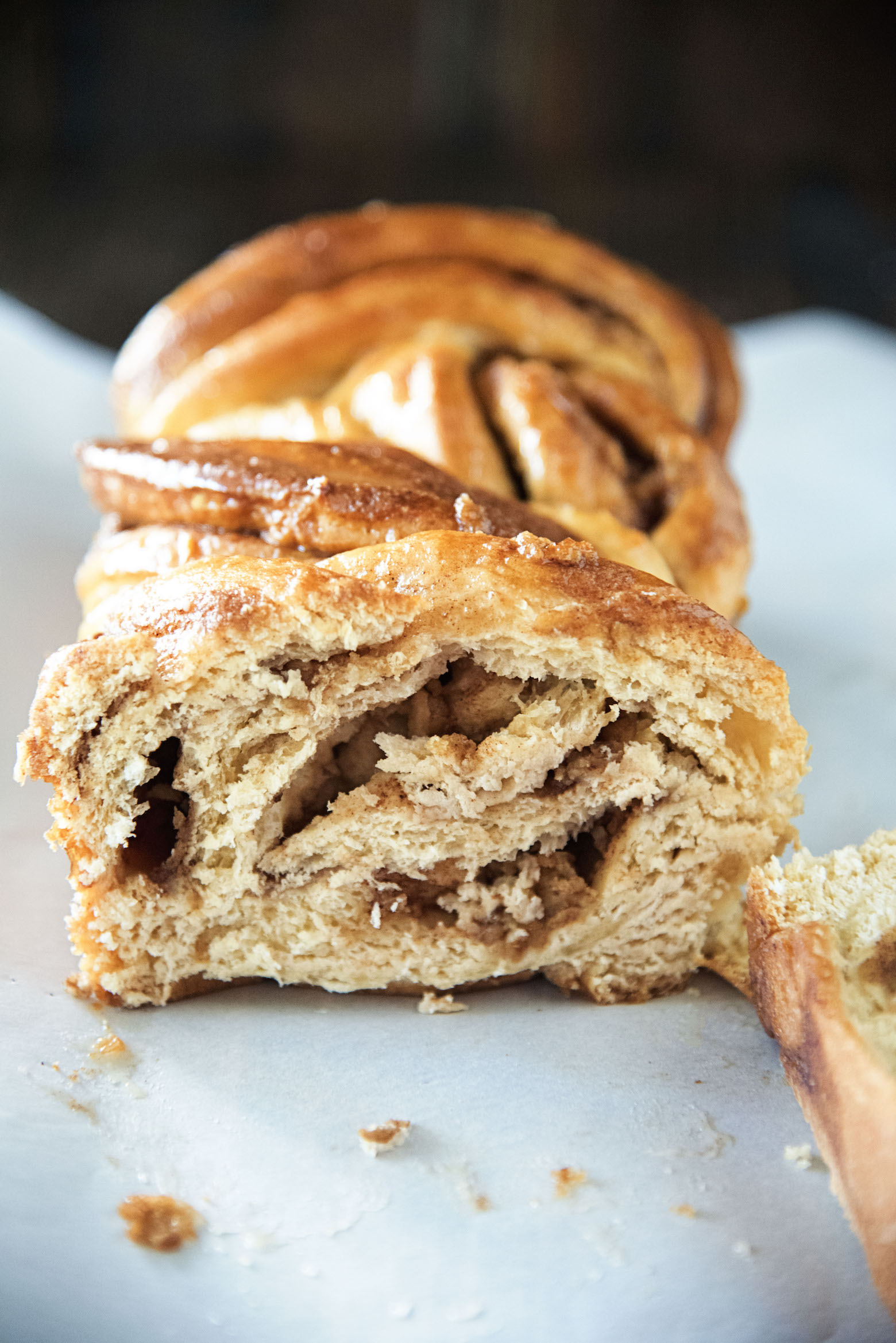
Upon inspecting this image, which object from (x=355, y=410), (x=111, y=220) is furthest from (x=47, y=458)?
(x=111, y=220)

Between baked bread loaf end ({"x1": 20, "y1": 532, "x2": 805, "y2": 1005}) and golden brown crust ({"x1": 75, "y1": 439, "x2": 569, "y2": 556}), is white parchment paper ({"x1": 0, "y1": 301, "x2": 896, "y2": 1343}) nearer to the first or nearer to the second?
baked bread loaf end ({"x1": 20, "y1": 532, "x2": 805, "y2": 1005})

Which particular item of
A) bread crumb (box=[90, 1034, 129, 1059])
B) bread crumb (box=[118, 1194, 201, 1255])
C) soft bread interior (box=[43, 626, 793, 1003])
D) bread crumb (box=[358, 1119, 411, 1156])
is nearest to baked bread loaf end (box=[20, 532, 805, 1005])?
soft bread interior (box=[43, 626, 793, 1003])

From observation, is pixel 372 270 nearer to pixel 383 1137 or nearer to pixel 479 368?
pixel 479 368

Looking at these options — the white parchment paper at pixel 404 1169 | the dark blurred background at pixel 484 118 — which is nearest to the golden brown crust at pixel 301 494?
the white parchment paper at pixel 404 1169

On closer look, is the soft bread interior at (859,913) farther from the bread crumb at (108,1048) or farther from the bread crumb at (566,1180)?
the bread crumb at (108,1048)

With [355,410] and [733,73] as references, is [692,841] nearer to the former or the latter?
[355,410]

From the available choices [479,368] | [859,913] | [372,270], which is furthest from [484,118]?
[859,913]
